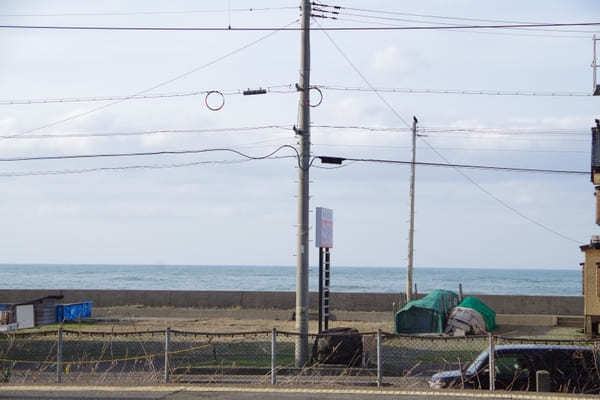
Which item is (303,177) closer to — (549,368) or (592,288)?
(549,368)

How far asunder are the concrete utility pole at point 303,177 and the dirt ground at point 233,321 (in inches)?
396

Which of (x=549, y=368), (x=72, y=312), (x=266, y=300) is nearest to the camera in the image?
(x=549, y=368)

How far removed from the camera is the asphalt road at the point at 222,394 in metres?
14.0

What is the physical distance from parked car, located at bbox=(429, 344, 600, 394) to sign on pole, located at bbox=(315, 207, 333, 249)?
11.2 m

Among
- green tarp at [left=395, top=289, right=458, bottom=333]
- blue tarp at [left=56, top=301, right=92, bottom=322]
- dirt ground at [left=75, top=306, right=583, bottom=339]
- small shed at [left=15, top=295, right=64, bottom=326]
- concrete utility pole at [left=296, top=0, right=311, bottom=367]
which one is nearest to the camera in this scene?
concrete utility pole at [left=296, top=0, right=311, bottom=367]

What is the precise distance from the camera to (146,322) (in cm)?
3678

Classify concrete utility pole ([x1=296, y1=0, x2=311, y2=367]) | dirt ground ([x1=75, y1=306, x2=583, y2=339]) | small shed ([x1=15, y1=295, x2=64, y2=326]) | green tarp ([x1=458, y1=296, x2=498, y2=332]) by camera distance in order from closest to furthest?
concrete utility pole ([x1=296, y1=0, x2=311, y2=367]) < green tarp ([x1=458, y1=296, x2=498, y2=332]) < dirt ground ([x1=75, y1=306, x2=583, y2=339]) < small shed ([x1=15, y1=295, x2=64, y2=326])

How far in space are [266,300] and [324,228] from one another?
62.0 ft

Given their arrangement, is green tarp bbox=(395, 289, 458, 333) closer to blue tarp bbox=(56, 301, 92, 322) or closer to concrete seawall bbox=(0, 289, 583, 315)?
concrete seawall bbox=(0, 289, 583, 315)

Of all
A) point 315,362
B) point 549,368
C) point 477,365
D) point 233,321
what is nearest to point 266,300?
point 233,321

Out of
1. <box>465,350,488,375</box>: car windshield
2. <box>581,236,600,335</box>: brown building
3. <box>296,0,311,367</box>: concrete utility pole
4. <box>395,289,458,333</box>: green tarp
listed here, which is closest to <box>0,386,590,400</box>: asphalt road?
<box>465,350,488,375</box>: car windshield

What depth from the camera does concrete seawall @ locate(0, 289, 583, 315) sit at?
4262cm

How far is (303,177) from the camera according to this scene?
22719 mm

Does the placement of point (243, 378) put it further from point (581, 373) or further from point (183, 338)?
point (183, 338)
